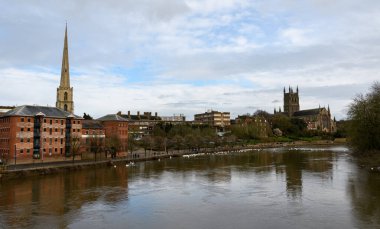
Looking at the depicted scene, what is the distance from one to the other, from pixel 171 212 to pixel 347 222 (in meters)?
12.4

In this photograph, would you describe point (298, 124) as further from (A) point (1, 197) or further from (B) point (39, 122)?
(A) point (1, 197)

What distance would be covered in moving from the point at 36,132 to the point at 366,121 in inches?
2031

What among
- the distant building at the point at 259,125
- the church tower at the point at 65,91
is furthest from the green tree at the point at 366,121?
the distant building at the point at 259,125

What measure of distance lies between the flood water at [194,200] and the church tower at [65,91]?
42749 mm

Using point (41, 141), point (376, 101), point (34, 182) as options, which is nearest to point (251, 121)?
point (376, 101)

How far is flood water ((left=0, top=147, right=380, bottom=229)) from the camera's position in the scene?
2514cm

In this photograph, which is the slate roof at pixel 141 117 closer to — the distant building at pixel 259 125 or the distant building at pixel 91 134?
the distant building at pixel 259 125

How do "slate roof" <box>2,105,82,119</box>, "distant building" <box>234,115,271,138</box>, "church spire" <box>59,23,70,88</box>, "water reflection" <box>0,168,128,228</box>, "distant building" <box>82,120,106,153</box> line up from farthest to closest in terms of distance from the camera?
"distant building" <box>234,115,271,138</box> → "church spire" <box>59,23,70,88</box> → "distant building" <box>82,120,106,153</box> → "slate roof" <box>2,105,82,119</box> → "water reflection" <box>0,168,128,228</box>

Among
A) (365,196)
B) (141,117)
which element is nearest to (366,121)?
(365,196)

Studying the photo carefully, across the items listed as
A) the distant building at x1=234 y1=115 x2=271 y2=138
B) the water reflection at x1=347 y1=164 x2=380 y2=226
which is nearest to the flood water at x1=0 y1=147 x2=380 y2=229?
the water reflection at x1=347 y1=164 x2=380 y2=226

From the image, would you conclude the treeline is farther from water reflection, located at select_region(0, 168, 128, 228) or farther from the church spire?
water reflection, located at select_region(0, 168, 128, 228)

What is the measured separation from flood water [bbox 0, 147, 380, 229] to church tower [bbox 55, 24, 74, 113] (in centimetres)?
4275

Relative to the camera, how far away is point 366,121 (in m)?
56.8

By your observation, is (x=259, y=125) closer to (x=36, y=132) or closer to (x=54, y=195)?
(x=36, y=132)
